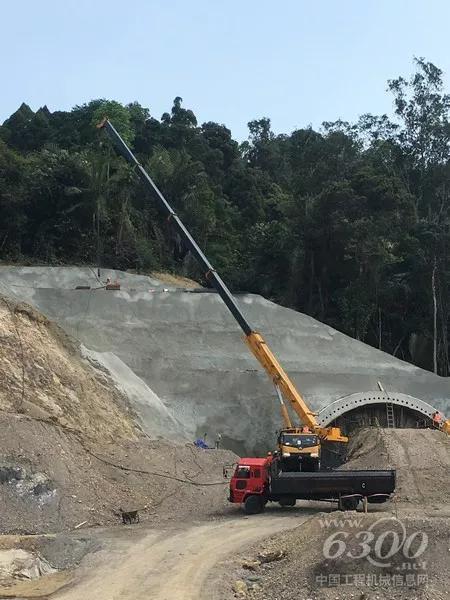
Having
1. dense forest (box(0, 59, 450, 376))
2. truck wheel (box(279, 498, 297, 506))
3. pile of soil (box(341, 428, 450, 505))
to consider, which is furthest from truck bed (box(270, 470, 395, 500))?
dense forest (box(0, 59, 450, 376))

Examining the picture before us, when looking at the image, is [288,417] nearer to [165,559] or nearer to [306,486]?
[306,486]

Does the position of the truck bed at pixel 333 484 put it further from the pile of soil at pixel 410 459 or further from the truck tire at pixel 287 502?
the pile of soil at pixel 410 459

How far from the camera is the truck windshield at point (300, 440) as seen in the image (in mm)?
20781

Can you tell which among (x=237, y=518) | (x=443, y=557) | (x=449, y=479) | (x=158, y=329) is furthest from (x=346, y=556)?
(x=158, y=329)

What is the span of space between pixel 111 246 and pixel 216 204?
39.5 feet

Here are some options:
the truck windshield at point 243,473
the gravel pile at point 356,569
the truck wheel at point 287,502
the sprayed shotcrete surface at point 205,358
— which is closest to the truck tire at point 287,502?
the truck wheel at point 287,502

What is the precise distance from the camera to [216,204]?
2234 inches

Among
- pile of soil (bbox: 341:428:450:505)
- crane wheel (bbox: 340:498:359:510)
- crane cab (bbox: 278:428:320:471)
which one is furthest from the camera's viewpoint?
pile of soil (bbox: 341:428:450:505)

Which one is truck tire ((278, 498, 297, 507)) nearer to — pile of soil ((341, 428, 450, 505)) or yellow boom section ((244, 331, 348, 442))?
pile of soil ((341, 428, 450, 505))

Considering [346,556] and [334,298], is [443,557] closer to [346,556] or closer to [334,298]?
[346,556]

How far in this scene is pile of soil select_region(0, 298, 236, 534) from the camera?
17547 mm

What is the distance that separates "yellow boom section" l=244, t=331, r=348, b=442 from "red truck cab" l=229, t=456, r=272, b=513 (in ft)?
12.7

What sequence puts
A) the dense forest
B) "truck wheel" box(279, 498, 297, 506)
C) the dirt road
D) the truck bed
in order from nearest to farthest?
the dirt road < the truck bed < "truck wheel" box(279, 498, 297, 506) < the dense forest

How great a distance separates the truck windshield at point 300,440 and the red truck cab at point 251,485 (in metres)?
0.91
